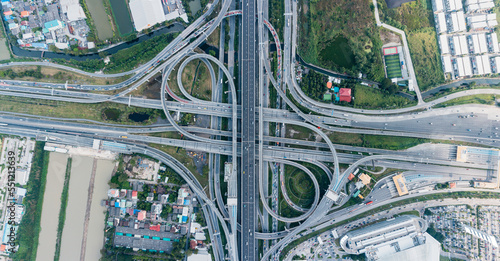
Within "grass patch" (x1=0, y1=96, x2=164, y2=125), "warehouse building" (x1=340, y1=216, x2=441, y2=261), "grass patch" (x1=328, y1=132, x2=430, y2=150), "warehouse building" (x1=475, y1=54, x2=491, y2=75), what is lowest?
"warehouse building" (x1=340, y1=216, x2=441, y2=261)

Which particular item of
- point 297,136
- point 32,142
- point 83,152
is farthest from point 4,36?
point 297,136

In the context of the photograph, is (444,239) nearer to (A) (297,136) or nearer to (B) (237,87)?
(A) (297,136)

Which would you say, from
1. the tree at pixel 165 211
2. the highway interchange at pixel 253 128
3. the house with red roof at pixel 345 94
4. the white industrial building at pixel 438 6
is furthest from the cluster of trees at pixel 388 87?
the tree at pixel 165 211

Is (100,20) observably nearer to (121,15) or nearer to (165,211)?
(121,15)

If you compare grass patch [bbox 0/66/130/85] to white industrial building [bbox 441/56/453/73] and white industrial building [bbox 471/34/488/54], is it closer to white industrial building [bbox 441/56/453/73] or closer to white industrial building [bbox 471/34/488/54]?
white industrial building [bbox 441/56/453/73]

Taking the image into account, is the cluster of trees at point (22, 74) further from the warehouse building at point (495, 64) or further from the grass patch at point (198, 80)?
the warehouse building at point (495, 64)

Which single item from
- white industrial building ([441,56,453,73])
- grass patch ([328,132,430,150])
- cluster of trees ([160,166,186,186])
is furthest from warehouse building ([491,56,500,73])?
cluster of trees ([160,166,186,186])
